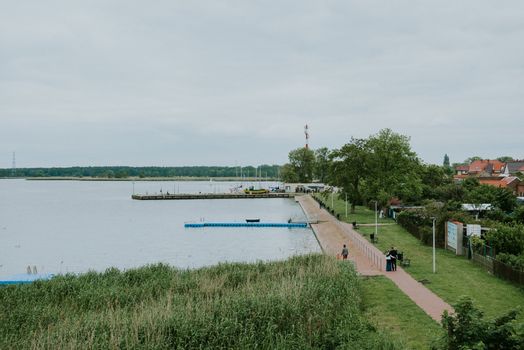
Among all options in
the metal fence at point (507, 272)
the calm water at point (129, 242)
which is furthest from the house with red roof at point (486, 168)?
the metal fence at point (507, 272)

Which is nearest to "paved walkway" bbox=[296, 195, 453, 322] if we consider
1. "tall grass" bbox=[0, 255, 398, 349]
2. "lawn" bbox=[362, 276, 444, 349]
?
"lawn" bbox=[362, 276, 444, 349]

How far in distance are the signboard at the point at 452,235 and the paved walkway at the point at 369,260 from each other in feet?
16.1

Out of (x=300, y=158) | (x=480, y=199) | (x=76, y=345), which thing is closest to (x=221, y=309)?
(x=76, y=345)

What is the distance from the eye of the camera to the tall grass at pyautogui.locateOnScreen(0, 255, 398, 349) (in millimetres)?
15195

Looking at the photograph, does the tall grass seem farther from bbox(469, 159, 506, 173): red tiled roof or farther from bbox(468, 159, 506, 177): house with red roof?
bbox(469, 159, 506, 173): red tiled roof

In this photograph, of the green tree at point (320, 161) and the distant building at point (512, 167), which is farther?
the green tree at point (320, 161)

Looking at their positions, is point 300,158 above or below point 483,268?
above

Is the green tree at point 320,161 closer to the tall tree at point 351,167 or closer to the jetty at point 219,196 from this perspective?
the jetty at point 219,196

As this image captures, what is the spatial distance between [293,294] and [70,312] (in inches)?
354

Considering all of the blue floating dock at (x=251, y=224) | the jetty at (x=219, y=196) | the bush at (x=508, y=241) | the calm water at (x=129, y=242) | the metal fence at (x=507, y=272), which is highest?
the bush at (x=508, y=241)

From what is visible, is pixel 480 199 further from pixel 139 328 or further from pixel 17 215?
pixel 17 215

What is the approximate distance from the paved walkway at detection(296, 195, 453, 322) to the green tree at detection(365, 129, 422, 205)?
26.6ft

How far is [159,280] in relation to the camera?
76.5ft

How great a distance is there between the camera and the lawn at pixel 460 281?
64.2 ft
